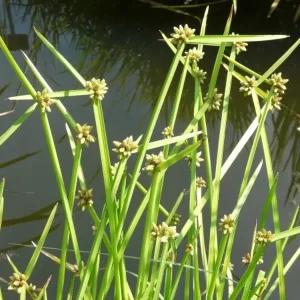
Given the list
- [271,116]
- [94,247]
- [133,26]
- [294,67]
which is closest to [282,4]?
[294,67]

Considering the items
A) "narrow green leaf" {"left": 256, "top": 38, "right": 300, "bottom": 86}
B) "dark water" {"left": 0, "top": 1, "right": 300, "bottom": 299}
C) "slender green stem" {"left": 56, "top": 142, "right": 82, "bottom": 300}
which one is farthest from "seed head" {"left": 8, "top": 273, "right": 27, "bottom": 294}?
"dark water" {"left": 0, "top": 1, "right": 300, "bottom": 299}

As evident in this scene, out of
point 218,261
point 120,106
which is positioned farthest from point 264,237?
point 120,106

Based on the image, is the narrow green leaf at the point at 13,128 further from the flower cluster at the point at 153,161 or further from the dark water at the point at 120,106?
the dark water at the point at 120,106

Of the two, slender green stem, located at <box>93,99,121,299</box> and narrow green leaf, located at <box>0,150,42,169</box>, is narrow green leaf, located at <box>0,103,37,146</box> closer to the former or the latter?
slender green stem, located at <box>93,99,121,299</box>

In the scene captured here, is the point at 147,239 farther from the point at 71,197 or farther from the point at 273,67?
the point at 273,67

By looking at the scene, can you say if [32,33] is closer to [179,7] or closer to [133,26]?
[133,26]
